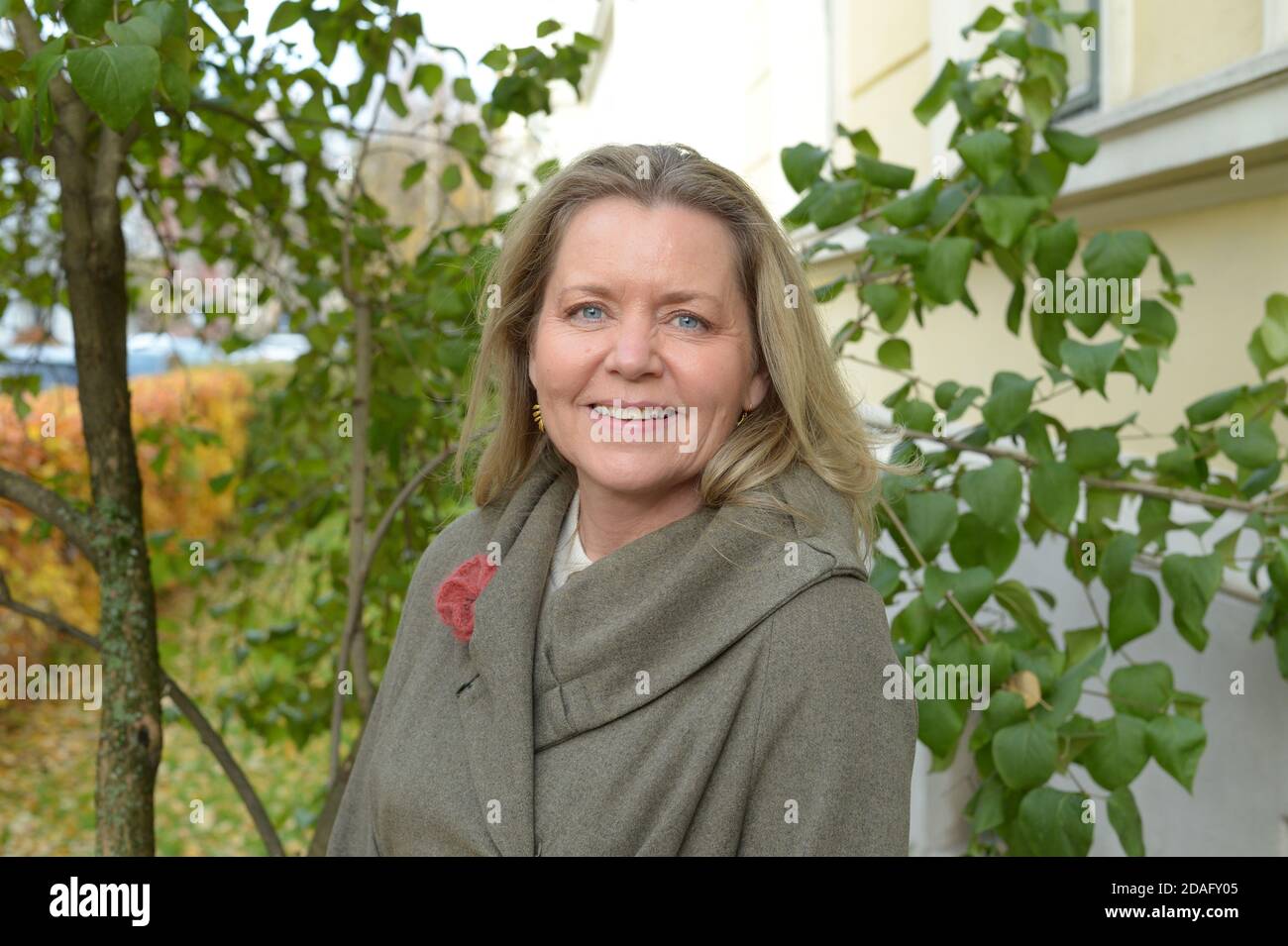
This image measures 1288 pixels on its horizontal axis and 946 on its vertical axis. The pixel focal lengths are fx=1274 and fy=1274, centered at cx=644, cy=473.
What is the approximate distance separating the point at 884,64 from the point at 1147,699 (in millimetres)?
3321

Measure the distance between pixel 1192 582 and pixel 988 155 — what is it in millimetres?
776

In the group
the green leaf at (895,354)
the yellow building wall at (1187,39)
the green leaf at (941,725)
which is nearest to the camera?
the green leaf at (941,725)

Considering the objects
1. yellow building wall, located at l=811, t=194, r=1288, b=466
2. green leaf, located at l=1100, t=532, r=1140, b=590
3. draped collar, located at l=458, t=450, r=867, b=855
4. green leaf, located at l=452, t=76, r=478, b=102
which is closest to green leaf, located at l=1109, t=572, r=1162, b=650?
green leaf, located at l=1100, t=532, r=1140, b=590

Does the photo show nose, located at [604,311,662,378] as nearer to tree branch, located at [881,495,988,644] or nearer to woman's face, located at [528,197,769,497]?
woman's face, located at [528,197,769,497]

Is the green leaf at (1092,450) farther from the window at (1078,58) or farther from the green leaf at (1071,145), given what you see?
the window at (1078,58)

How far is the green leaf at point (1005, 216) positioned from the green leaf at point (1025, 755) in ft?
2.66

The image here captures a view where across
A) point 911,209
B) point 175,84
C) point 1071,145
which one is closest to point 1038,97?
point 1071,145

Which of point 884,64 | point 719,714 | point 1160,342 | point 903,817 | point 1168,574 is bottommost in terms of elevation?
Answer: point 903,817

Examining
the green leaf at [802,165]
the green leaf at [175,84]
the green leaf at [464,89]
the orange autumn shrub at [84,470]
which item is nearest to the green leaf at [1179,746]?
the green leaf at [802,165]

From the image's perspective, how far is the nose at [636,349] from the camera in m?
1.62

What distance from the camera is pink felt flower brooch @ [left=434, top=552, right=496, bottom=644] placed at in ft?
5.94
